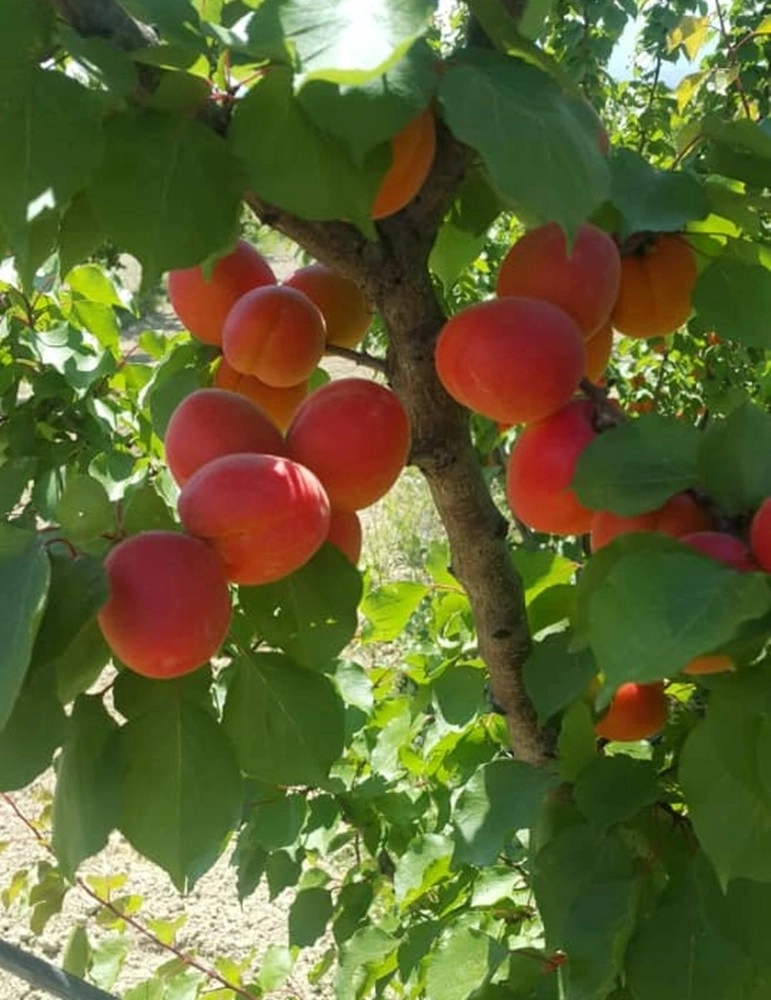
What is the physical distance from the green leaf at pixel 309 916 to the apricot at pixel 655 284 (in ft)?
2.59

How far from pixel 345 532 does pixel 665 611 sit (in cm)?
21

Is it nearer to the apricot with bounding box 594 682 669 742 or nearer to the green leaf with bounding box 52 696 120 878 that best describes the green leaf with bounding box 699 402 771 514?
the apricot with bounding box 594 682 669 742

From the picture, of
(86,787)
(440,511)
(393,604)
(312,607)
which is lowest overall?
(86,787)

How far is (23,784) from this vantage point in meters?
0.53

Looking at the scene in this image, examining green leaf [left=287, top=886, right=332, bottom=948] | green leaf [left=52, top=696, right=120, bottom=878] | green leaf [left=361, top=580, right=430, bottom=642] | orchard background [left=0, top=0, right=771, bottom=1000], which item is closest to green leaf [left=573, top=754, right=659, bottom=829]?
orchard background [left=0, top=0, right=771, bottom=1000]

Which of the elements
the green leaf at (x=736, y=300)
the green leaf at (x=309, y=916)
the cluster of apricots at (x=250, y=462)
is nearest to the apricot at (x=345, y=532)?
the cluster of apricots at (x=250, y=462)

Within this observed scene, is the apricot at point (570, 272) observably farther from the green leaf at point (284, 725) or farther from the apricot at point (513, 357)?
the green leaf at point (284, 725)

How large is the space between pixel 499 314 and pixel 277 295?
5.0 inches

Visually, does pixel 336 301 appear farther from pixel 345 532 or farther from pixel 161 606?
pixel 161 606

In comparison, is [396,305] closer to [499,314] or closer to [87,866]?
[499,314]

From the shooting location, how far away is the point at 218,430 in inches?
21.9

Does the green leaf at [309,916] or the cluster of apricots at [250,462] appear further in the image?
the green leaf at [309,916]

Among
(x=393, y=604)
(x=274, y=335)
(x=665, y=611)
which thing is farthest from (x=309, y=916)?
(x=665, y=611)

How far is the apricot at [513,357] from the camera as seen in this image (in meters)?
0.54
